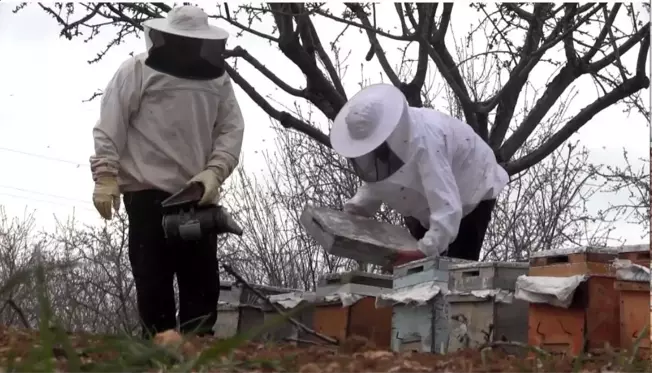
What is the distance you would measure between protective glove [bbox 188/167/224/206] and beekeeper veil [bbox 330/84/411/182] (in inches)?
31.1

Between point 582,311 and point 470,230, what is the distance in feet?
5.38

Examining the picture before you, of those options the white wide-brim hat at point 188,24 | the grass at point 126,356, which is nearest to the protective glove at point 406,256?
the white wide-brim hat at point 188,24

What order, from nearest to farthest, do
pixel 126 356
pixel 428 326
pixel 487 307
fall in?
1. pixel 126 356
2. pixel 487 307
3. pixel 428 326

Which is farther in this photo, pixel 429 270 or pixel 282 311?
pixel 429 270

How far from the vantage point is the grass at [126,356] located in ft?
2.98

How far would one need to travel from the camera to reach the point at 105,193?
3.17 meters

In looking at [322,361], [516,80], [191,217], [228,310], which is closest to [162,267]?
[191,217]

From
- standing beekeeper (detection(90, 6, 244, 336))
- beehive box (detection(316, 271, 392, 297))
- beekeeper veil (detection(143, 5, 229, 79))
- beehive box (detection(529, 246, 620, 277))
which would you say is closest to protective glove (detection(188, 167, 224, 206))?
standing beekeeper (detection(90, 6, 244, 336))

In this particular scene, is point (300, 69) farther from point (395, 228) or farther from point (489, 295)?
point (489, 295)

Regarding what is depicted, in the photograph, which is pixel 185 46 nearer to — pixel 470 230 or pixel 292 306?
pixel 292 306

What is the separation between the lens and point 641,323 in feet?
8.27

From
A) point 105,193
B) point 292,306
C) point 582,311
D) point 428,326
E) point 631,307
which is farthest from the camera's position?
point 292,306

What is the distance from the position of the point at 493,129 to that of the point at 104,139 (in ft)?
9.91

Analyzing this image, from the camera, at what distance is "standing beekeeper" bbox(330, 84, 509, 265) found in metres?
3.69
